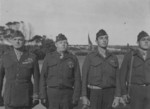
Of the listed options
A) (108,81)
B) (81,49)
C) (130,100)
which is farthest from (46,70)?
(81,49)

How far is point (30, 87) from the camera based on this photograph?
4.33 metres

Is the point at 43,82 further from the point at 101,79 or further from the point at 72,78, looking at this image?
the point at 101,79

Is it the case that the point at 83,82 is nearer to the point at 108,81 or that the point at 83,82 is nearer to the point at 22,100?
the point at 108,81

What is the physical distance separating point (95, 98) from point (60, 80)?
0.68 meters

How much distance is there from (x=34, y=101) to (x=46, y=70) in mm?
536

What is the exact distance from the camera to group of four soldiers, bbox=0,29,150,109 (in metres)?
4.25

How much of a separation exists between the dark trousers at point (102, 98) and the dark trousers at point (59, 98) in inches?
16.6

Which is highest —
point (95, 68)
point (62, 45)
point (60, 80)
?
point (62, 45)

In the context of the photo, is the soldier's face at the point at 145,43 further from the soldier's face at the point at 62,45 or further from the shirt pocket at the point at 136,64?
the soldier's face at the point at 62,45

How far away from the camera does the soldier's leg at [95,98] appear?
4.61 meters

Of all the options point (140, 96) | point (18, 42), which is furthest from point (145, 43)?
point (18, 42)

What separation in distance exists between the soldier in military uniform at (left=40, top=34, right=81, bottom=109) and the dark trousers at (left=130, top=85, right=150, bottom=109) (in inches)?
37.9

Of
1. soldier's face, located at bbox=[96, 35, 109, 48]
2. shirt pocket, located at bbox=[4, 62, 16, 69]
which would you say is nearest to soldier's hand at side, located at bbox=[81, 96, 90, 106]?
soldier's face, located at bbox=[96, 35, 109, 48]

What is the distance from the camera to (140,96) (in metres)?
4.66
